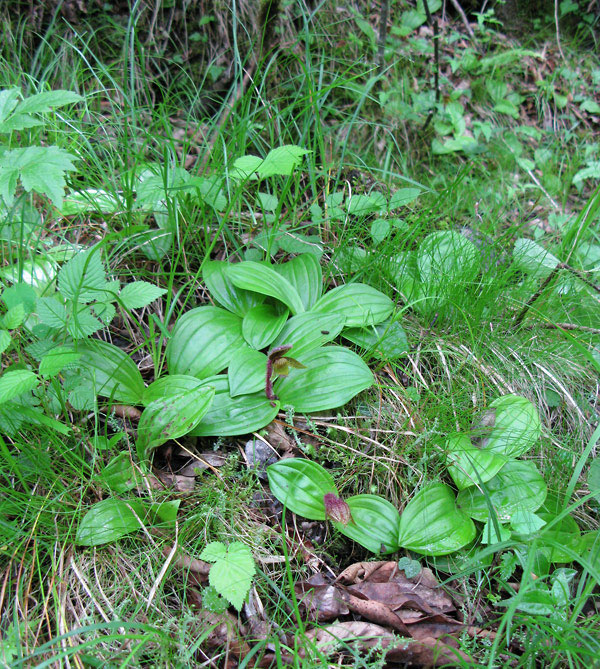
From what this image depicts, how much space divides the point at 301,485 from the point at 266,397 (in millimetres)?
332

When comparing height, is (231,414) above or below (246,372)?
below

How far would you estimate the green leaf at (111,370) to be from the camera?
66.9 inches

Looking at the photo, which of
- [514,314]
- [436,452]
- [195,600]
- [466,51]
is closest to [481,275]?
[514,314]

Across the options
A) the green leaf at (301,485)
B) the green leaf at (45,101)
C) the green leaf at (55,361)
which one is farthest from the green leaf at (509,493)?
the green leaf at (45,101)

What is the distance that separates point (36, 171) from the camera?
139 centimetres

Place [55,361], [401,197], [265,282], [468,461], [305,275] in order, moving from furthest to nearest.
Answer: [401,197] < [305,275] < [265,282] < [468,461] < [55,361]

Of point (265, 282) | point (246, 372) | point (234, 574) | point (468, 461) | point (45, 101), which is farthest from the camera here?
point (265, 282)

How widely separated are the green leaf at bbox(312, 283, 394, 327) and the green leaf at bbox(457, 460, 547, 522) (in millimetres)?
684

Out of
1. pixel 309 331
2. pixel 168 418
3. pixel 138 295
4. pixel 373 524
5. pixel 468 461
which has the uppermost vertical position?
pixel 138 295

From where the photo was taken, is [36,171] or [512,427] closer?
[36,171]

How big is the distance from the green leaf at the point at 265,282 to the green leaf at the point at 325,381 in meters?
0.23

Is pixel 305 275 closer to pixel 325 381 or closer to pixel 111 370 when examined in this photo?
pixel 325 381

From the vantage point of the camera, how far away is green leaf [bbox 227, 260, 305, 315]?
1894mm

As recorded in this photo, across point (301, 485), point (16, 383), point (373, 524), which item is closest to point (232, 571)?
point (301, 485)
